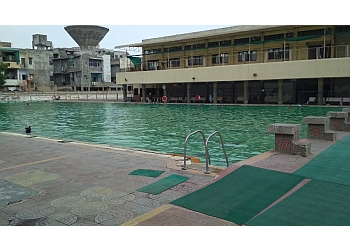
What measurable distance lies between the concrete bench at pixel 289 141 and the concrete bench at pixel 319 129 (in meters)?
1.97

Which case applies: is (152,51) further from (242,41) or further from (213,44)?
(242,41)

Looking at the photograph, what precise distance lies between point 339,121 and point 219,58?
29807 mm

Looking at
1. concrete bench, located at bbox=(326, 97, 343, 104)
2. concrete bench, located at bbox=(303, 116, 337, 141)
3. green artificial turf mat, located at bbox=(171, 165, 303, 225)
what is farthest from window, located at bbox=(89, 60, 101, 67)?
green artificial turf mat, located at bbox=(171, 165, 303, 225)

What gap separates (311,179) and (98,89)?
67.6 meters

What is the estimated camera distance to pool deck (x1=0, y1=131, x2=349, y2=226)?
4.45 metres

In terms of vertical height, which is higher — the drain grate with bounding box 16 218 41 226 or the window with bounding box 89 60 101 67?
the window with bounding box 89 60 101 67

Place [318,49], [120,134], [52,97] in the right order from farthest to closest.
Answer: [52,97]
[318,49]
[120,134]

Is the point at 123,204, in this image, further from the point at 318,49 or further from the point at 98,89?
the point at 98,89

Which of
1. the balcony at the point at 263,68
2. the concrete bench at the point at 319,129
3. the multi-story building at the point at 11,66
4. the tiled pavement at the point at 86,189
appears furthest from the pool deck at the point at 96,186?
the multi-story building at the point at 11,66

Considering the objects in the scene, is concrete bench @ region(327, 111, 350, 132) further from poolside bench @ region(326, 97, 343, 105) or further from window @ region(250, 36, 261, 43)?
window @ region(250, 36, 261, 43)

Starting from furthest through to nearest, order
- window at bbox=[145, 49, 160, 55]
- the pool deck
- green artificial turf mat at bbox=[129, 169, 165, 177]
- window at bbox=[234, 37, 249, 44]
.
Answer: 1. window at bbox=[145, 49, 160, 55]
2. window at bbox=[234, 37, 249, 44]
3. green artificial turf mat at bbox=[129, 169, 165, 177]
4. the pool deck

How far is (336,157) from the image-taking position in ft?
24.7

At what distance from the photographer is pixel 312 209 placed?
451cm

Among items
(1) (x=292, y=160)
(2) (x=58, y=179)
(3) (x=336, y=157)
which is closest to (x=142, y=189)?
(2) (x=58, y=179)
